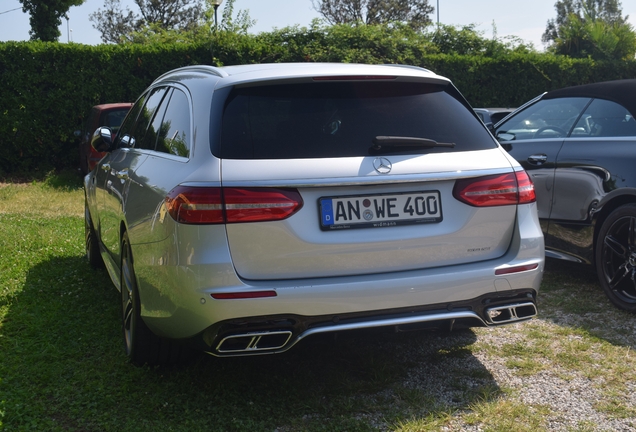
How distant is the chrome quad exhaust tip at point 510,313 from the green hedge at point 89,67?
1225cm

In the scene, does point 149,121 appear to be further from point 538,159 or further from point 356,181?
point 538,159

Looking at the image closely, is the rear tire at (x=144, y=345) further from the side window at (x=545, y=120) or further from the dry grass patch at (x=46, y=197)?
the dry grass patch at (x=46, y=197)

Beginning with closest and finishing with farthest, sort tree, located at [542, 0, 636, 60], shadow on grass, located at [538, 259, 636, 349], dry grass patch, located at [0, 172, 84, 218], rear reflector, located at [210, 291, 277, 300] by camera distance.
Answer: rear reflector, located at [210, 291, 277, 300], shadow on grass, located at [538, 259, 636, 349], dry grass patch, located at [0, 172, 84, 218], tree, located at [542, 0, 636, 60]

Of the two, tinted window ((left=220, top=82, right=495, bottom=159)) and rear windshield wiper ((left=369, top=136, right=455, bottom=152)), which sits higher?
tinted window ((left=220, top=82, right=495, bottom=159))

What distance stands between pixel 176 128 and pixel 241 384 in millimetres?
1384

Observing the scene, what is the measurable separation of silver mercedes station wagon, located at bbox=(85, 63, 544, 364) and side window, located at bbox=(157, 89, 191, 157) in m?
0.02

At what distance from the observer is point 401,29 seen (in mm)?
17312

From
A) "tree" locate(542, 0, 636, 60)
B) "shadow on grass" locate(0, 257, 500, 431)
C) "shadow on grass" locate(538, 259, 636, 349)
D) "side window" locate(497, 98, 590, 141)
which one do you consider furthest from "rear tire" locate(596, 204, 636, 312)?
"tree" locate(542, 0, 636, 60)

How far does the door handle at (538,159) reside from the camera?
5867 mm

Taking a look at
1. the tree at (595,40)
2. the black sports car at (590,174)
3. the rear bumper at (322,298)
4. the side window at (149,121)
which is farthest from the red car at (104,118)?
the tree at (595,40)

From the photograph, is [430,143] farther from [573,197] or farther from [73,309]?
[73,309]

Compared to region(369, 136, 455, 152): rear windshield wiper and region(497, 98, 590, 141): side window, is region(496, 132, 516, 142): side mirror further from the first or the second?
region(369, 136, 455, 152): rear windshield wiper

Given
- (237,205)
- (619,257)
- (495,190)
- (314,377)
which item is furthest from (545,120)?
(237,205)

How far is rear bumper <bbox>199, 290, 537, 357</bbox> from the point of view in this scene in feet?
10.4
